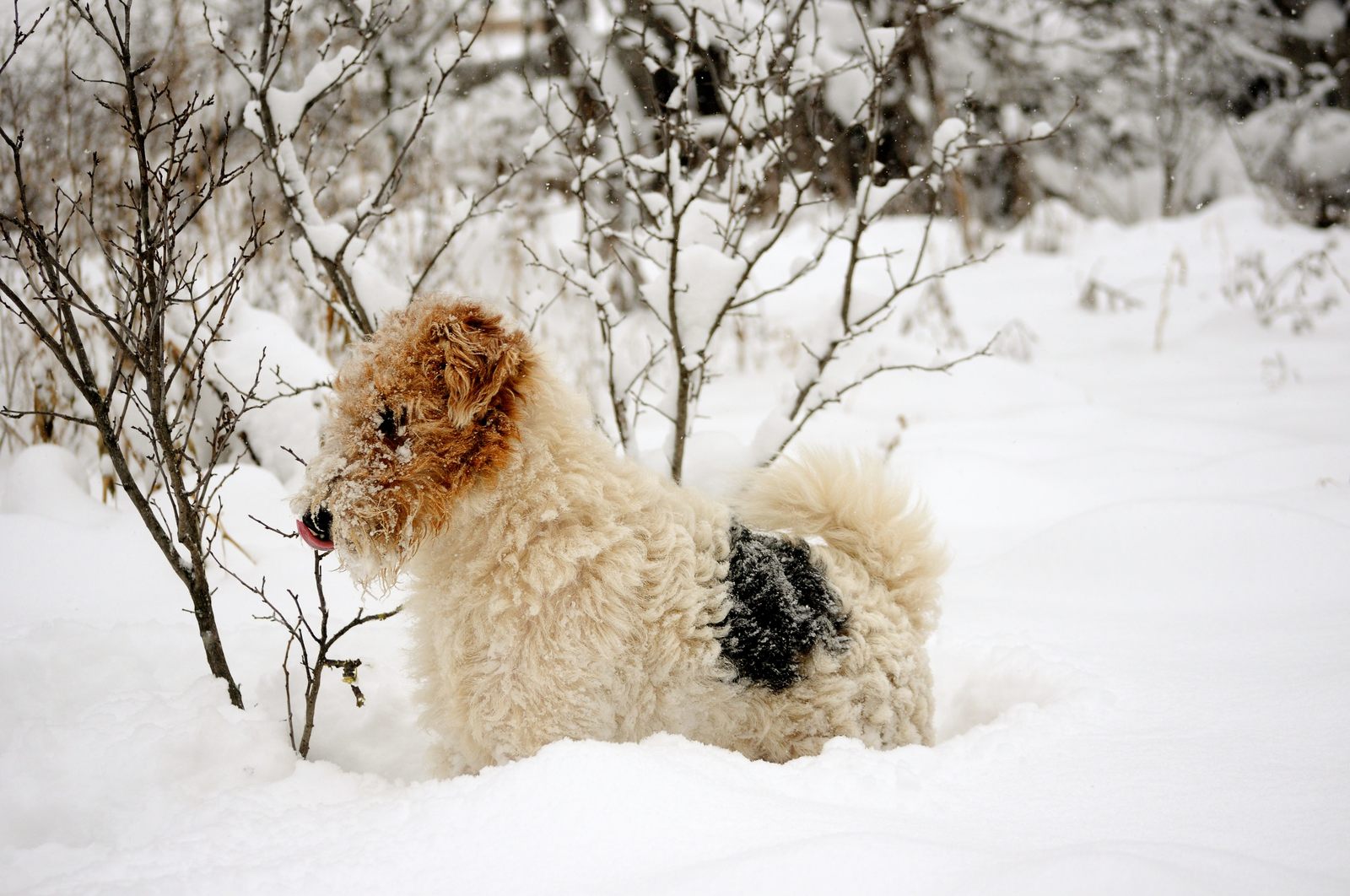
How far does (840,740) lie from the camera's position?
8.11 ft

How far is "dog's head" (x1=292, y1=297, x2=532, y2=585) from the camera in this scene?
2311mm

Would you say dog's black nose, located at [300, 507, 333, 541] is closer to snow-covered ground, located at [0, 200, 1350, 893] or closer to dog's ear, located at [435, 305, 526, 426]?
dog's ear, located at [435, 305, 526, 426]

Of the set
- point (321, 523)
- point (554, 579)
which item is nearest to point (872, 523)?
point (554, 579)

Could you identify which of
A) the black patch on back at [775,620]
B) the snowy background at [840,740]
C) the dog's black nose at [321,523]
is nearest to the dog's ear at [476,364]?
the dog's black nose at [321,523]

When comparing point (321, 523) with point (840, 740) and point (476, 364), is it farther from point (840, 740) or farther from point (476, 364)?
point (840, 740)

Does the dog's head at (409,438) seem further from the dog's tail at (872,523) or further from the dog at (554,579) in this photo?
the dog's tail at (872,523)

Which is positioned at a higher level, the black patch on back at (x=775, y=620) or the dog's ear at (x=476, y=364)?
the dog's ear at (x=476, y=364)

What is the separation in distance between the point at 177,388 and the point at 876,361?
5321mm

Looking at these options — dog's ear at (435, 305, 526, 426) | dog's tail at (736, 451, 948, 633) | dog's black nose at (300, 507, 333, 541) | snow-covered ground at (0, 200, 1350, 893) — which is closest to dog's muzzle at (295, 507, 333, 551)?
dog's black nose at (300, 507, 333, 541)

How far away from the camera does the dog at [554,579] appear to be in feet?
7.72

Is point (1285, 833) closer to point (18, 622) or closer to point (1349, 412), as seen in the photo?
point (18, 622)

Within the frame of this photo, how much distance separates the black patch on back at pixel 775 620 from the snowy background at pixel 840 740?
288 mm

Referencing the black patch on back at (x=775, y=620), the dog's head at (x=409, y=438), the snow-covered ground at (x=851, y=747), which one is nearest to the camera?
the snow-covered ground at (x=851, y=747)

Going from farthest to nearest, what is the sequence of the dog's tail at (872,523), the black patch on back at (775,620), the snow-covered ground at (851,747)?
the dog's tail at (872,523), the black patch on back at (775,620), the snow-covered ground at (851,747)
